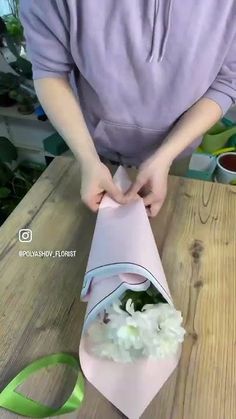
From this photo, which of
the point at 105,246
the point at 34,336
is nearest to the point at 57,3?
the point at 105,246

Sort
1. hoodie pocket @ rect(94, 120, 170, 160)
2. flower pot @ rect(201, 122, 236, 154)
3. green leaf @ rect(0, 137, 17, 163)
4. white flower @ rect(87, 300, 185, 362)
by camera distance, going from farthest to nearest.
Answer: green leaf @ rect(0, 137, 17, 163), flower pot @ rect(201, 122, 236, 154), hoodie pocket @ rect(94, 120, 170, 160), white flower @ rect(87, 300, 185, 362)

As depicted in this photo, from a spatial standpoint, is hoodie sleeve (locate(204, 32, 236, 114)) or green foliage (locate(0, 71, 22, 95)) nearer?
hoodie sleeve (locate(204, 32, 236, 114))

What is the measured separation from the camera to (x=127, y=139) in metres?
0.68

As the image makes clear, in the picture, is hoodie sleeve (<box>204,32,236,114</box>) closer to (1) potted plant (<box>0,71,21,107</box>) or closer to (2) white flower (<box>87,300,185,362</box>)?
(2) white flower (<box>87,300,185,362</box>)

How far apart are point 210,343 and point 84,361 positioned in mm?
150

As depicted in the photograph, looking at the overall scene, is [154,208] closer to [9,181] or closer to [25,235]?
[25,235]

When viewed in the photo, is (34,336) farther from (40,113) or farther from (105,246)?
(40,113)

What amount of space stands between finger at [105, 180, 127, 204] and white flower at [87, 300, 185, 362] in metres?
0.19

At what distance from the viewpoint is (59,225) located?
0.58 metres

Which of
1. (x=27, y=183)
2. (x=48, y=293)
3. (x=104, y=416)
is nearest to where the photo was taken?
(x=104, y=416)

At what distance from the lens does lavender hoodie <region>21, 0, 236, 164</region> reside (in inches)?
20.0

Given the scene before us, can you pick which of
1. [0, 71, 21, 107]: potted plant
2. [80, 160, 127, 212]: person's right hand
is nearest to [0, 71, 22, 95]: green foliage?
[0, 71, 21, 107]: potted plant

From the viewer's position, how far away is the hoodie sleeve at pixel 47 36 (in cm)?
51

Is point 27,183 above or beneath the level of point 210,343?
beneath
